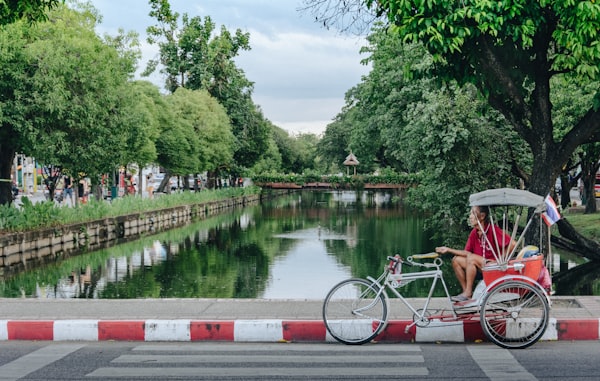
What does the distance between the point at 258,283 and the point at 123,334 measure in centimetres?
1155

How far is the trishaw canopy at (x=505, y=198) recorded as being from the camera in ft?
29.1

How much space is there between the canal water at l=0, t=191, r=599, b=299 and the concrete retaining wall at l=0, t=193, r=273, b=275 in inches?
39.8

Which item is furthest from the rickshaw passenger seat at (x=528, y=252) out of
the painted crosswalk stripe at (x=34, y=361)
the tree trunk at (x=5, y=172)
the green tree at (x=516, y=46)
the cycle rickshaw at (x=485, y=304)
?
the tree trunk at (x=5, y=172)

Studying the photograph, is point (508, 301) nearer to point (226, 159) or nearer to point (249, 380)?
point (249, 380)

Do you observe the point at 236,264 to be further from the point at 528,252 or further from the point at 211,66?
the point at 211,66

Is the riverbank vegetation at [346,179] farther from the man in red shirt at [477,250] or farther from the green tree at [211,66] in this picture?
the man in red shirt at [477,250]

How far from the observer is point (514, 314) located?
8336mm

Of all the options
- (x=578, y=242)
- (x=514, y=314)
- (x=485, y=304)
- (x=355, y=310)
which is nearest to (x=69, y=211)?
(x=578, y=242)

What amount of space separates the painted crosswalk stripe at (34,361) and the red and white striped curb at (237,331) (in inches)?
14.6

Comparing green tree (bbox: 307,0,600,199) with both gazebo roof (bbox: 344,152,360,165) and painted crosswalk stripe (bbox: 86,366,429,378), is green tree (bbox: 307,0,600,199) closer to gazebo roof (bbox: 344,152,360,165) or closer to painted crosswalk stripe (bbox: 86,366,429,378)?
painted crosswalk stripe (bbox: 86,366,429,378)

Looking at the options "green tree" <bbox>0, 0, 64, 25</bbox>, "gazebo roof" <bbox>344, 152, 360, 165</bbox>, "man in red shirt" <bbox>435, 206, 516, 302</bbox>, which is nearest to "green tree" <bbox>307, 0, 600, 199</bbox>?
"man in red shirt" <bbox>435, 206, 516, 302</bbox>

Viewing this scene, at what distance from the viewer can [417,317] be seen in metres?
8.55

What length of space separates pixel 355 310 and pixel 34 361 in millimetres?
3462

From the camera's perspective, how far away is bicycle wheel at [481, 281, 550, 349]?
8.26 metres
